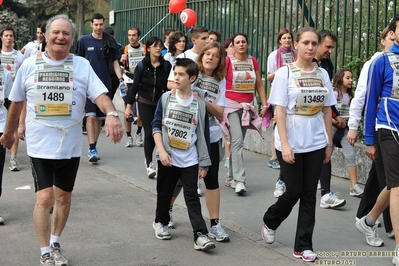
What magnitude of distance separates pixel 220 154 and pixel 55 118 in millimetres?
1928

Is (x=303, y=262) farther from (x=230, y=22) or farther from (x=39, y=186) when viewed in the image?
(x=230, y=22)

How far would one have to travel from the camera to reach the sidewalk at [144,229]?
6422 mm

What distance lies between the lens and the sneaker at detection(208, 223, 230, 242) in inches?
273

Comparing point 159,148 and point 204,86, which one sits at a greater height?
point 204,86

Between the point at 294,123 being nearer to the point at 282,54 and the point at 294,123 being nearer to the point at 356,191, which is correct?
the point at 356,191

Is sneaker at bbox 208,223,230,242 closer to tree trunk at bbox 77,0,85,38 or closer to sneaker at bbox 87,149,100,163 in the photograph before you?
sneaker at bbox 87,149,100,163

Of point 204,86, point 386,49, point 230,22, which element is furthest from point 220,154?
point 230,22

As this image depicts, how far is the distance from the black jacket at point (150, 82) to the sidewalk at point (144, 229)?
1077 millimetres

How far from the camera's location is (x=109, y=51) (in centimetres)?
1179

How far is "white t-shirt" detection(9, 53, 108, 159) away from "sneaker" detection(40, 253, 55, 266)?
2.50 feet

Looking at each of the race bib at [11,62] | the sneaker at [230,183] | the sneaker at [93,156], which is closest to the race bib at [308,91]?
the sneaker at [230,183]

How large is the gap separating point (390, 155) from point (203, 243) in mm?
1692

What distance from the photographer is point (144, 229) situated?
7344 mm

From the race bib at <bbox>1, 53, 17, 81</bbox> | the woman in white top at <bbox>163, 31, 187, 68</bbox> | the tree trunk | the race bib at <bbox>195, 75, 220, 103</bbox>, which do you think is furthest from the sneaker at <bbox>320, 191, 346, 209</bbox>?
the tree trunk
